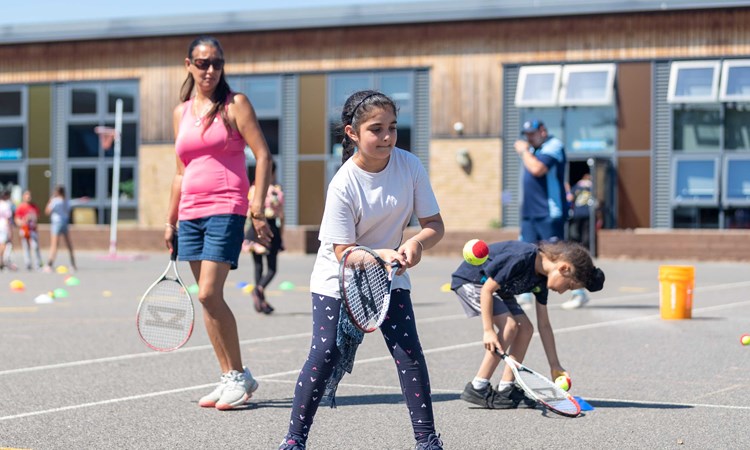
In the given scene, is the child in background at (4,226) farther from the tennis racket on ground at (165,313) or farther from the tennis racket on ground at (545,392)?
the tennis racket on ground at (545,392)

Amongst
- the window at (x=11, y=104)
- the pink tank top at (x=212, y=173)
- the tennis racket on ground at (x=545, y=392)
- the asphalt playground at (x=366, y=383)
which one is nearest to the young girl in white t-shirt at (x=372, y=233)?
the asphalt playground at (x=366, y=383)

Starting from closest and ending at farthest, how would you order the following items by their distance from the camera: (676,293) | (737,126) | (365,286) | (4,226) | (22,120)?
(365,286)
(676,293)
(4,226)
(737,126)
(22,120)

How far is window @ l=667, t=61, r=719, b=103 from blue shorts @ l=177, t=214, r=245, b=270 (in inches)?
989

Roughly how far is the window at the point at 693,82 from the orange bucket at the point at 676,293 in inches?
741

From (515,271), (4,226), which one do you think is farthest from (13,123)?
(515,271)

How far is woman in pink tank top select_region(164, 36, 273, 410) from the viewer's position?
717cm

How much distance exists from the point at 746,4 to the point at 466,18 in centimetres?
705

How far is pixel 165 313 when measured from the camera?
7.27 metres

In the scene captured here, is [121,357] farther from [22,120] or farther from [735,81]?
[22,120]

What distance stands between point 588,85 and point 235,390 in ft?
83.5

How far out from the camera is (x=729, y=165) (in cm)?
3069

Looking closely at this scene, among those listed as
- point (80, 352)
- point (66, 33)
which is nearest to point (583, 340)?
point (80, 352)

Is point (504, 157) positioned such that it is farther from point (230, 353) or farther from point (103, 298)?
point (230, 353)

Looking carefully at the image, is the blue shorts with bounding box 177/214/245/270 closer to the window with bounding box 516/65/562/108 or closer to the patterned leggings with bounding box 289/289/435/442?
the patterned leggings with bounding box 289/289/435/442
